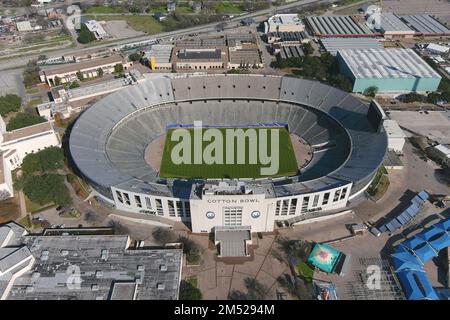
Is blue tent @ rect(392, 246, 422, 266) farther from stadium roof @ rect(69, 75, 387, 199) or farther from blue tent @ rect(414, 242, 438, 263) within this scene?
stadium roof @ rect(69, 75, 387, 199)

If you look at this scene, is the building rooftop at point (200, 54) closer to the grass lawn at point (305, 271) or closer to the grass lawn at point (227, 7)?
the grass lawn at point (227, 7)

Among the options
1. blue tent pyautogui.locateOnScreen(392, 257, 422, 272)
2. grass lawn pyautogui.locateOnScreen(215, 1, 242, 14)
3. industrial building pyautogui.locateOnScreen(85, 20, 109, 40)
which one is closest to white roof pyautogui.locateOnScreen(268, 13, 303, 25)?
grass lawn pyautogui.locateOnScreen(215, 1, 242, 14)

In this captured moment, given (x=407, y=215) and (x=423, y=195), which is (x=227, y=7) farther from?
(x=407, y=215)

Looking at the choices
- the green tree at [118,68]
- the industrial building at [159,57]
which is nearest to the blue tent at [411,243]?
the industrial building at [159,57]

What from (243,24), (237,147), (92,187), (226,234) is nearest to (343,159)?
(237,147)

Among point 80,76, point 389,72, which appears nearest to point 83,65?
point 80,76
